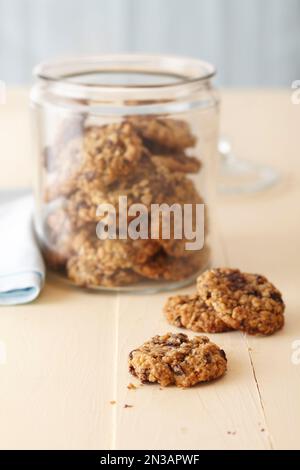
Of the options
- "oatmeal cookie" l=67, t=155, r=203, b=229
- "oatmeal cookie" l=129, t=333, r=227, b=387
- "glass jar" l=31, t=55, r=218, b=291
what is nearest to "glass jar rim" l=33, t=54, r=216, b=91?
"glass jar" l=31, t=55, r=218, b=291

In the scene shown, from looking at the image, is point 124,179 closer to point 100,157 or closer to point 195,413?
point 100,157

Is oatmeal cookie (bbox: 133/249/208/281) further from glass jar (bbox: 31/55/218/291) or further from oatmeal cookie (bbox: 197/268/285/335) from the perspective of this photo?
oatmeal cookie (bbox: 197/268/285/335)

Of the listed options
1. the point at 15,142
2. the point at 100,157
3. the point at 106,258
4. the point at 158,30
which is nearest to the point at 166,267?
the point at 106,258

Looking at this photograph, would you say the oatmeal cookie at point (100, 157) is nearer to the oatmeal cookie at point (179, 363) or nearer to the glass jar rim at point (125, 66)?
the glass jar rim at point (125, 66)

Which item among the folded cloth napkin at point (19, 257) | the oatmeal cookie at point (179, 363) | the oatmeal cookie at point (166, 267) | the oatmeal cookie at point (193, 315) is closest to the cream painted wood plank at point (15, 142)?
the folded cloth napkin at point (19, 257)

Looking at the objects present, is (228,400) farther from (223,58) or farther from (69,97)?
(223,58)
